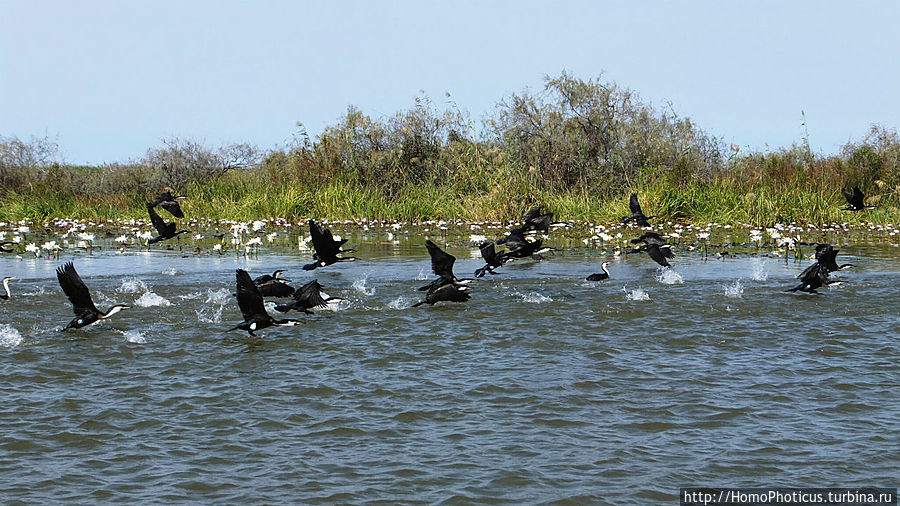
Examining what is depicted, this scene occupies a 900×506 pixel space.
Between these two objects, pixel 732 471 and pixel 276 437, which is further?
pixel 276 437

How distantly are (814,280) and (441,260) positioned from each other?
4841 millimetres

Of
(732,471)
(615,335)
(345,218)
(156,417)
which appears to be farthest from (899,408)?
(345,218)

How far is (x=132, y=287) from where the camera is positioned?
12.8 m

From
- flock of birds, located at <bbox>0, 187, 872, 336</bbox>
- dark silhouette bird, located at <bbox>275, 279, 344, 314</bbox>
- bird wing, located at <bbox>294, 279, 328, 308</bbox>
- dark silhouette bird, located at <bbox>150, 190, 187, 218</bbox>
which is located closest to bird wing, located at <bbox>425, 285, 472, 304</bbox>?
flock of birds, located at <bbox>0, 187, 872, 336</bbox>

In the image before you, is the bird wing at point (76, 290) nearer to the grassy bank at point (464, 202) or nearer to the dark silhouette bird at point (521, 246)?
the dark silhouette bird at point (521, 246)

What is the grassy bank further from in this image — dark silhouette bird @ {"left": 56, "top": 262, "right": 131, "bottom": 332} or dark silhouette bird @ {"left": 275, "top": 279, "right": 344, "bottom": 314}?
dark silhouette bird @ {"left": 56, "top": 262, "right": 131, "bottom": 332}

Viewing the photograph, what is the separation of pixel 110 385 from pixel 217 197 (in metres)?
21.9

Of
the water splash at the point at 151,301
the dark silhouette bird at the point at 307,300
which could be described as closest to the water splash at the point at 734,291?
the dark silhouette bird at the point at 307,300

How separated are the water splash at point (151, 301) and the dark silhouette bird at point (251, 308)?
2243 mm

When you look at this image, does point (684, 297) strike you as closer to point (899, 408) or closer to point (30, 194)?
point (899, 408)

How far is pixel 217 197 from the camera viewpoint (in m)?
28.9

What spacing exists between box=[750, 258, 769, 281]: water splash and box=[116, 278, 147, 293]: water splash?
28.9 ft

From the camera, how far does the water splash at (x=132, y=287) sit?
12.7 metres

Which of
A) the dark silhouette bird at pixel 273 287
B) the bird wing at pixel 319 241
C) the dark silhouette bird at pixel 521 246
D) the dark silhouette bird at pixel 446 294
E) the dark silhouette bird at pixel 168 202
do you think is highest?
the dark silhouette bird at pixel 168 202
